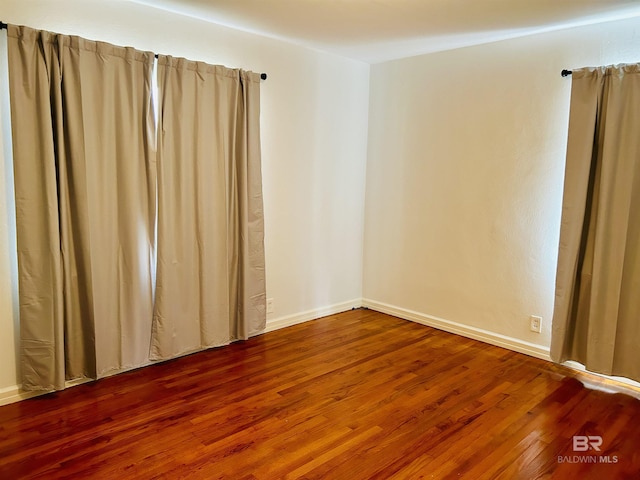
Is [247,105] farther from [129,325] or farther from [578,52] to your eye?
[578,52]

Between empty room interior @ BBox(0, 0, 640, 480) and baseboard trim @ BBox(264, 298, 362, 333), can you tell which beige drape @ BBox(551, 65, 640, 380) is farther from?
baseboard trim @ BBox(264, 298, 362, 333)

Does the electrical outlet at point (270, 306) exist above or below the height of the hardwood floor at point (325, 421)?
above

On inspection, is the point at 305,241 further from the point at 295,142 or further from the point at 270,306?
the point at 295,142

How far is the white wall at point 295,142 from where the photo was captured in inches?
112

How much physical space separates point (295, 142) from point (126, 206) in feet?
5.22

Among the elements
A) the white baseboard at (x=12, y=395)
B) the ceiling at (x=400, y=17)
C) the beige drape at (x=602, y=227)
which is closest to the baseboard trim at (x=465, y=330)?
the beige drape at (x=602, y=227)

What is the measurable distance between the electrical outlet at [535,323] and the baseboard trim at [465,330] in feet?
0.39

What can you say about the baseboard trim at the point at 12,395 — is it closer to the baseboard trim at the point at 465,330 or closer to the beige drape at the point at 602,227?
the baseboard trim at the point at 465,330

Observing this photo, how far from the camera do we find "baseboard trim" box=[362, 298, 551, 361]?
11.3ft

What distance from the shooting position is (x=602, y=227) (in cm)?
289

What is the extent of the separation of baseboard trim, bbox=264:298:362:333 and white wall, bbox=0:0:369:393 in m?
0.02

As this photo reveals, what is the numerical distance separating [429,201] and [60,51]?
3.00m

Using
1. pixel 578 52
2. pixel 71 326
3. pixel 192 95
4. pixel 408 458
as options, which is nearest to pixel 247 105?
pixel 192 95

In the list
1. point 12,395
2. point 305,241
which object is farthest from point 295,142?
point 12,395
